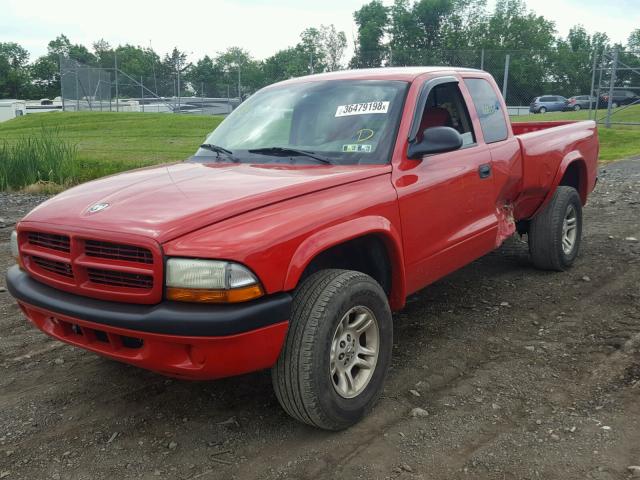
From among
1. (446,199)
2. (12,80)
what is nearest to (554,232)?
(446,199)

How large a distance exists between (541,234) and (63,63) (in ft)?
104

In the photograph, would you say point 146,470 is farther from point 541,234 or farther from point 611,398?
point 541,234

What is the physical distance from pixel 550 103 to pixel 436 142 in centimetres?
4079

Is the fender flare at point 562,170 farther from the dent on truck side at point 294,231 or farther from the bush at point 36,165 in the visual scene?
the bush at point 36,165

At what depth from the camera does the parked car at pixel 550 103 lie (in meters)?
38.6

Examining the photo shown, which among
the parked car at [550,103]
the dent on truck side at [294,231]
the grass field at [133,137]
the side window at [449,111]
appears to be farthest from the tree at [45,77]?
the dent on truck side at [294,231]

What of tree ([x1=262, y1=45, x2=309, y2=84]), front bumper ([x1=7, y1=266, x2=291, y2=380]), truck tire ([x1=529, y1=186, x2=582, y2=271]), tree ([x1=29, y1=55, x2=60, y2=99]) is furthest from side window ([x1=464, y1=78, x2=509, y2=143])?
tree ([x1=29, y1=55, x2=60, y2=99])

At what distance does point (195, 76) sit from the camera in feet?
146

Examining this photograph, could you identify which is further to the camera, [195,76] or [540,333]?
[195,76]

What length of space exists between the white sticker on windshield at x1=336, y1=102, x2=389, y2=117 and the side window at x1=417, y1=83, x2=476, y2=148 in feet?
1.37

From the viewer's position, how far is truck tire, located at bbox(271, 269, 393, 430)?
2.85 meters

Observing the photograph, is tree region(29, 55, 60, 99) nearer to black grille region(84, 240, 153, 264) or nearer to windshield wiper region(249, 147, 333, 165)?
windshield wiper region(249, 147, 333, 165)

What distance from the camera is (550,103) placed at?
40875mm

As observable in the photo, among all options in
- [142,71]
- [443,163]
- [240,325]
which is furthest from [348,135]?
[142,71]
